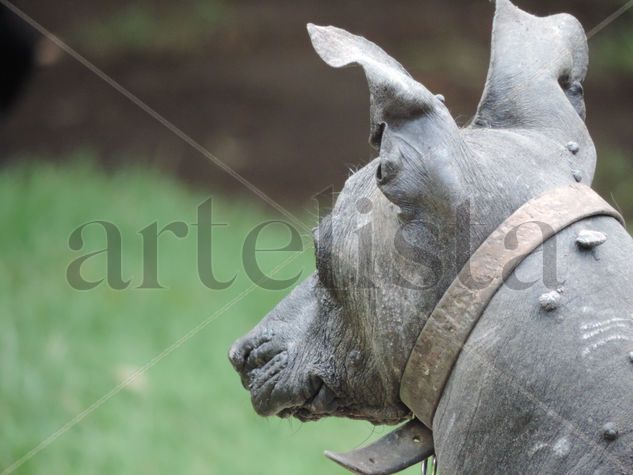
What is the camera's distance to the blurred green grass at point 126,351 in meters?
4.59

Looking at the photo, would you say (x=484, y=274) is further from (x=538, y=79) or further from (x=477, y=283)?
(x=538, y=79)

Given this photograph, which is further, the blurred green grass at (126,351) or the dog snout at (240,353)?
the blurred green grass at (126,351)

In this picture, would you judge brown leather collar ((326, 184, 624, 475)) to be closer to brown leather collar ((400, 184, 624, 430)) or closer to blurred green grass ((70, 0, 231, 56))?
brown leather collar ((400, 184, 624, 430))

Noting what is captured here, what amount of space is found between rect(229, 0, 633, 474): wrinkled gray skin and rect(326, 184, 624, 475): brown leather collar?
0.06 ft

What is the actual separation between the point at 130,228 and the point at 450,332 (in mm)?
4666

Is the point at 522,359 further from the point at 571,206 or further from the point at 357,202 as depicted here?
the point at 357,202

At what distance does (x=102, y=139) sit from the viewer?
8.48m

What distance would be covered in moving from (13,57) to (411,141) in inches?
270

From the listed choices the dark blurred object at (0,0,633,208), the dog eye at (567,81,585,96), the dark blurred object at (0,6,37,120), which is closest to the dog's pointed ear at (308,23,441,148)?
the dog eye at (567,81,585,96)

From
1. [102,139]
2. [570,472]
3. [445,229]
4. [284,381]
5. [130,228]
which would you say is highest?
[445,229]

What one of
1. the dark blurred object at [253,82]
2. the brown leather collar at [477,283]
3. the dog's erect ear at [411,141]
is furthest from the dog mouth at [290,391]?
the dark blurred object at [253,82]

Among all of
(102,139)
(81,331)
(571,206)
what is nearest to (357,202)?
Answer: (571,206)

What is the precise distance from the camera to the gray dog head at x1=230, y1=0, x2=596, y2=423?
1961 millimetres

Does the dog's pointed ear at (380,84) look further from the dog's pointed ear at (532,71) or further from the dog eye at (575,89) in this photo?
the dog eye at (575,89)
